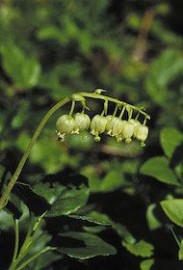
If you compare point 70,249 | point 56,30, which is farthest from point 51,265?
point 56,30

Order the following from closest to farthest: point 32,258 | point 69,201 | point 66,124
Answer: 1. point 66,124
2. point 32,258
3. point 69,201

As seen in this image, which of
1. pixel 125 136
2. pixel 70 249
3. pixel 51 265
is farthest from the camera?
pixel 51 265

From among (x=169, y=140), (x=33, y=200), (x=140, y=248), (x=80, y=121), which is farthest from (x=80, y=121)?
(x=169, y=140)

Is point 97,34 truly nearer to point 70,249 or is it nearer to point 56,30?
point 56,30

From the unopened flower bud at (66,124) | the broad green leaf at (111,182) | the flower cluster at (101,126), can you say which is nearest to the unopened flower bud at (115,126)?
the flower cluster at (101,126)

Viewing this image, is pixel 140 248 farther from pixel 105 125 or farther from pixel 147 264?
pixel 105 125

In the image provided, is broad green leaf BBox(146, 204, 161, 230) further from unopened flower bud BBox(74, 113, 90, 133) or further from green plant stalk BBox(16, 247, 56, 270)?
unopened flower bud BBox(74, 113, 90, 133)

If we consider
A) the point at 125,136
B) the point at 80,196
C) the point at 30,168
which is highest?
the point at 125,136
